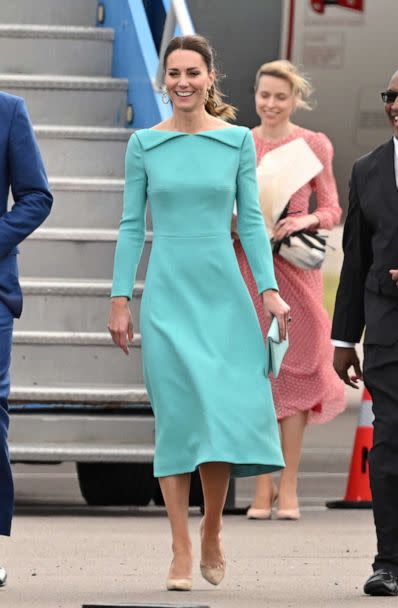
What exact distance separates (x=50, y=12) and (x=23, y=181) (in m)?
4.98

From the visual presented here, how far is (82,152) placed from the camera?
31.7 feet

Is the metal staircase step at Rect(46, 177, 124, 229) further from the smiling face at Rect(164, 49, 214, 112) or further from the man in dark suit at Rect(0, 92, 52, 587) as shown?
the smiling face at Rect(164, 49, 214, 112)

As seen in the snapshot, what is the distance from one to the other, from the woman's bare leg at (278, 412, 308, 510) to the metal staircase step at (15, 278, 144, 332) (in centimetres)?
90

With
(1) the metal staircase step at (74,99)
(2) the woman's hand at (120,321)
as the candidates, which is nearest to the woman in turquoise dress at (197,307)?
(2) the woman's hand at (120,321)

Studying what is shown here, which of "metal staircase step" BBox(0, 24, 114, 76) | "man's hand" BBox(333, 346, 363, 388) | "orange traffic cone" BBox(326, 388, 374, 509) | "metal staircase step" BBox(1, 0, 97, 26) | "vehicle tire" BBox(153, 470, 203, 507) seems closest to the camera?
"man's hand" BBox(333, 346, 363, 388)

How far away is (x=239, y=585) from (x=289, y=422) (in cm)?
248

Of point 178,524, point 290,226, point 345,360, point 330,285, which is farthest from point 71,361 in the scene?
point 330,285

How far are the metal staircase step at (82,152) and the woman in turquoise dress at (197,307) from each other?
3.71m

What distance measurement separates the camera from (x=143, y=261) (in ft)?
29.0

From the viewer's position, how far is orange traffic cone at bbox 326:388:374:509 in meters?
9.05

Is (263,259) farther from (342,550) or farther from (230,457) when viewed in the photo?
(342,550)

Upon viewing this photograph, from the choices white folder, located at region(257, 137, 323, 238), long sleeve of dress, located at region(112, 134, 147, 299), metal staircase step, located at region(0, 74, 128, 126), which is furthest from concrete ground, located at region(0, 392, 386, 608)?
metal staircase step, located at region(0, 74, 128, 126)

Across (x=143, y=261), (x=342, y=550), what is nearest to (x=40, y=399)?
(x=143, y=261)

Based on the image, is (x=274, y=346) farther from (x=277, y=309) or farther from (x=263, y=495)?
(x=263, y=495)
